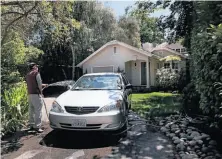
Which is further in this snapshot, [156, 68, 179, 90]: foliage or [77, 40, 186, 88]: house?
[77, 40, 186, 88]: house

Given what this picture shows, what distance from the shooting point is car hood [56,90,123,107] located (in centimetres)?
658

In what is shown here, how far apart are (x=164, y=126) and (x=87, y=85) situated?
267 centimetres

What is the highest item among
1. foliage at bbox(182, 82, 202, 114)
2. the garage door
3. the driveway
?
the garage door

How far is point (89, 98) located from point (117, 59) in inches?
712

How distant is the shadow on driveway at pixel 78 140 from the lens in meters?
6.21

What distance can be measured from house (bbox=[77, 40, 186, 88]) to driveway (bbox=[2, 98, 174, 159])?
658 inches

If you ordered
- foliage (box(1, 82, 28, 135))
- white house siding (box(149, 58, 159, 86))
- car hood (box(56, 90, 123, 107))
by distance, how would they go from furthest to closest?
white house siding (box(149, 58, 159, 86)) < foliage (box(1, 82, 28, 135)) < car hood (box(56, 90, 123, 107))

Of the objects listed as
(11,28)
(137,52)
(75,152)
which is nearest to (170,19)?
(137,52)

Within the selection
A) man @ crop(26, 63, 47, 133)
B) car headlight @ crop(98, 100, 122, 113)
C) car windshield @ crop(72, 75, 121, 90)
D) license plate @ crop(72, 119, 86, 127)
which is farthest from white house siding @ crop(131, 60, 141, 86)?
license plate @ crop(72, 119, 86, 127)

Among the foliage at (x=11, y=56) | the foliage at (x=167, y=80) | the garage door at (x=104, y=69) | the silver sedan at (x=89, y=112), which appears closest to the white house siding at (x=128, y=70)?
the garage door at (x=104, y=69)

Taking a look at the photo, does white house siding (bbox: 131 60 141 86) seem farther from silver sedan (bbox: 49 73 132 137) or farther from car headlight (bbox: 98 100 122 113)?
car headlight (bbox: 98 100 122 113)

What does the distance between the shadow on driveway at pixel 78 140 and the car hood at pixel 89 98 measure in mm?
909

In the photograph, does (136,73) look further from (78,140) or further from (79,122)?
(79,122)

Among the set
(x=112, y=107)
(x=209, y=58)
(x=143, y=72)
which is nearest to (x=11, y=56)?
(x=112, y=107)
